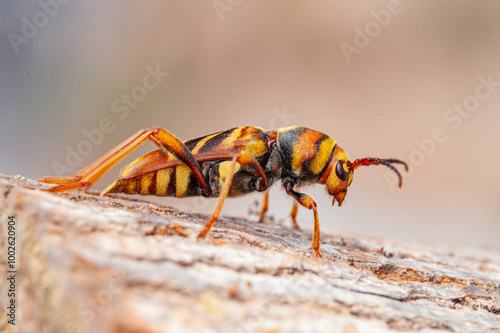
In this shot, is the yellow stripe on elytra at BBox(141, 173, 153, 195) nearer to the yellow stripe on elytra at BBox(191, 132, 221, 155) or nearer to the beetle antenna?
the yellow stripe on elytra at BBox(191, 132, 221, 155)

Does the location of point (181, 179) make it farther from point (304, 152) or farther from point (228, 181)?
point (304, 152)

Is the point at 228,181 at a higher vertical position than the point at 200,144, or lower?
lower

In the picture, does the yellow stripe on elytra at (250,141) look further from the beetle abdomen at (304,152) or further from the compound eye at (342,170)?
the compound eye at (342,170)

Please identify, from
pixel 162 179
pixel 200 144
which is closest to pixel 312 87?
pixel 200 144

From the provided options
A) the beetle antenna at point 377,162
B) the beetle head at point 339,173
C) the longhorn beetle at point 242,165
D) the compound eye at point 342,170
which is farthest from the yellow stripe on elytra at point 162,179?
the beetle antenna at point 377,162

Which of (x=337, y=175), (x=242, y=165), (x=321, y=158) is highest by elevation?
(x=321, y=158)

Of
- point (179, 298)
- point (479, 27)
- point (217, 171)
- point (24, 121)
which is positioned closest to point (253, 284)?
point (179, 298)
